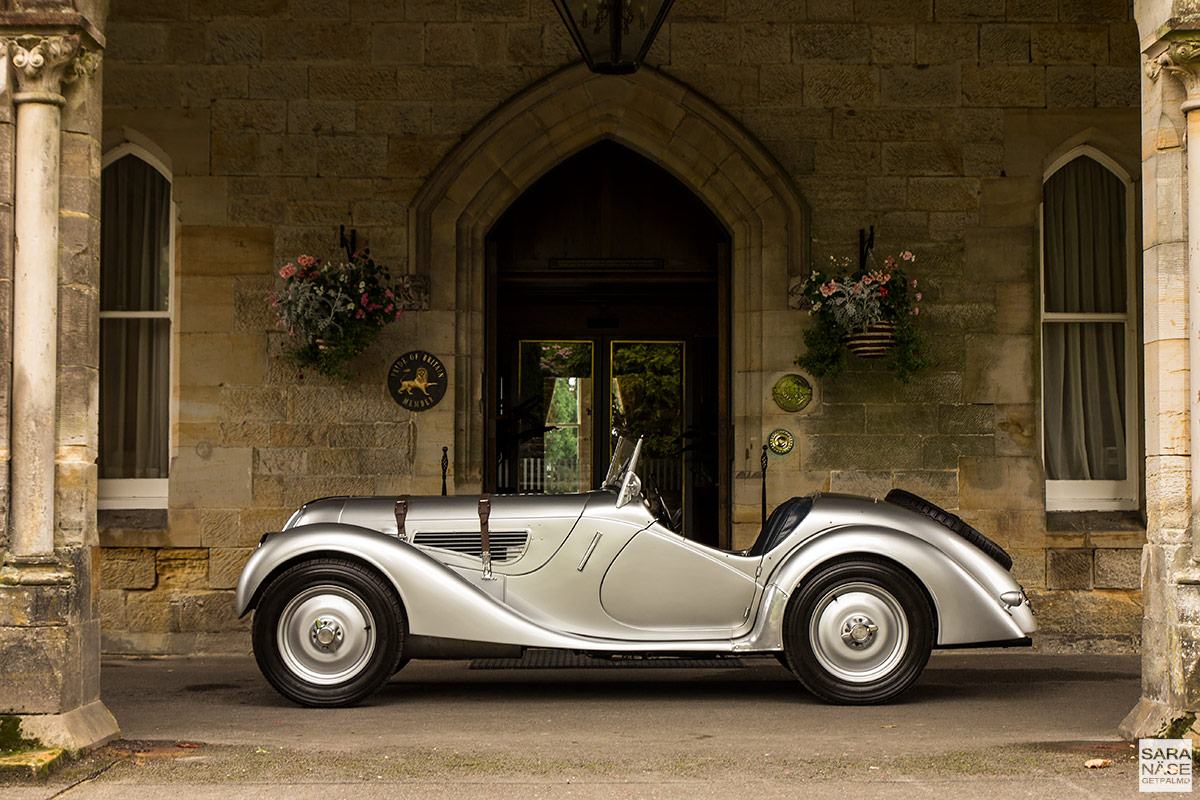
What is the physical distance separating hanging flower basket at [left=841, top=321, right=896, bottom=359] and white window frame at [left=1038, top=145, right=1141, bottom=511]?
1360mm

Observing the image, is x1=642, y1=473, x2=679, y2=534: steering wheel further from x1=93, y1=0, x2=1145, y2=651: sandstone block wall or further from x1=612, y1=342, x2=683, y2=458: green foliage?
x1=612, y1=342, x2=683, y2=458: green foliage

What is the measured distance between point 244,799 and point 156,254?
5442mm

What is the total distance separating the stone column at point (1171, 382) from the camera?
4781mm

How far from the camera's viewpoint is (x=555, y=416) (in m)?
9.77

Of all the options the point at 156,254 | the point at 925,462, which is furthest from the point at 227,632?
the point at 925,462

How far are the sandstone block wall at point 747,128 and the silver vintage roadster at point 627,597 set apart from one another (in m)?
2.36

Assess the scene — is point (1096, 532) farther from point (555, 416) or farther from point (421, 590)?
point (421, 590)

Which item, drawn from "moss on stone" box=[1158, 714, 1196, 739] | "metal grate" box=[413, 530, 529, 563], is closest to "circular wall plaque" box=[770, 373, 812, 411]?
"metal grate" box=[413, 530, 529, 563]

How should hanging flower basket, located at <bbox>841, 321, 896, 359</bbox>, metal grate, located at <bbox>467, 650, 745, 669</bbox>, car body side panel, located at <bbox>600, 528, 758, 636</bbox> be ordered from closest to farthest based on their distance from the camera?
1. car body side panel, located at <bbox>600, 528, 758, 636</bbox>
2. metal grate, located at <bbox>467, 650, 745, 669</bbox>
3. hanging flower basket, located at <bbox>841, 321, 896, 359</bbox>

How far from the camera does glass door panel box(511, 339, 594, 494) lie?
9.70m

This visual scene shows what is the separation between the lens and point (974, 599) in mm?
5703

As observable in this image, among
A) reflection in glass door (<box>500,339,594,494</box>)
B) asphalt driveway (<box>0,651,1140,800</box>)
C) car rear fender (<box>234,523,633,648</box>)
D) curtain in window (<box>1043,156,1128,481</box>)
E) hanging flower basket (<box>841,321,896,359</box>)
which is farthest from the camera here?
reflection in glass door (<box>500,339,594,494</box>)

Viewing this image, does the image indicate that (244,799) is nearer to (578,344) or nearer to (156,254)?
(156,254)

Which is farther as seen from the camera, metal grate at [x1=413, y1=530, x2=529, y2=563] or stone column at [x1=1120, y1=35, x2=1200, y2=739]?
metal grate at [x1=413, y1=530, x2=529, y2=563]
